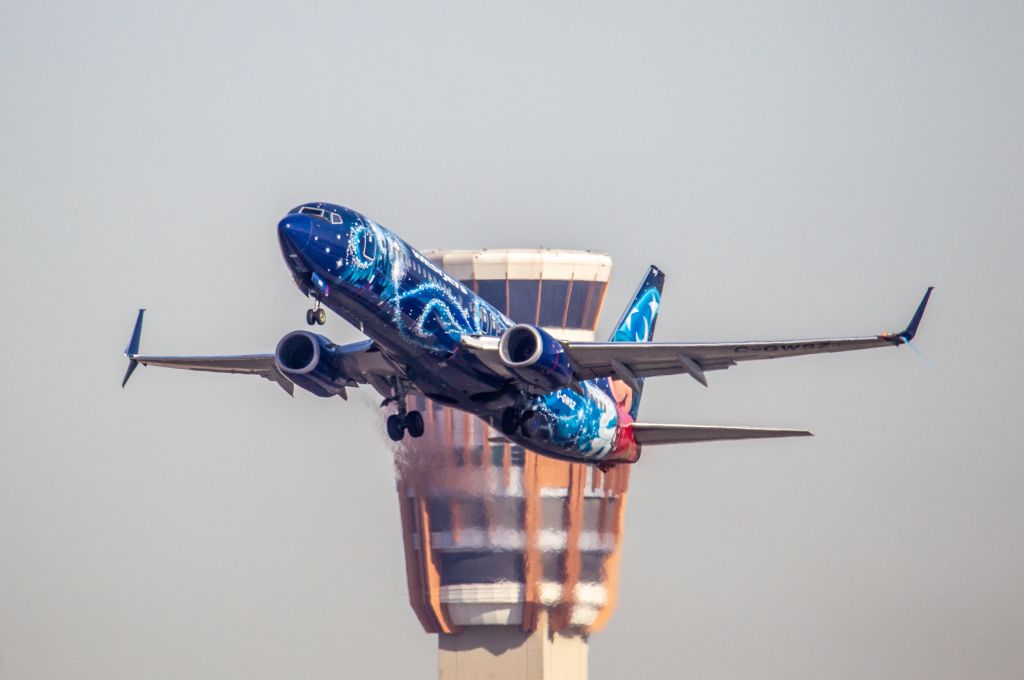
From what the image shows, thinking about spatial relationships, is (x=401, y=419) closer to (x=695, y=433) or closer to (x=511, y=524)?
(x=695, y=433)

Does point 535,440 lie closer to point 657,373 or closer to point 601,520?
point 657,373

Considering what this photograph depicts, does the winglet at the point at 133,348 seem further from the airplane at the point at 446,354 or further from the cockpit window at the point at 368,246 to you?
the cockpit window at the point at 368,246

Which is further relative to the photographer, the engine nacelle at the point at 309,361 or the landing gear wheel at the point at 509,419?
the landing gear wheel at the point at 509,419

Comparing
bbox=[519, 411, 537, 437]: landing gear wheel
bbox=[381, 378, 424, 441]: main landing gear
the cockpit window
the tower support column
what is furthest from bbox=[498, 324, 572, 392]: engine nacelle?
the tower support column

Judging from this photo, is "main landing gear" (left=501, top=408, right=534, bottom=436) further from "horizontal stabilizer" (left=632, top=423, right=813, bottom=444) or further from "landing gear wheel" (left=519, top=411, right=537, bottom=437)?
"horizontal stabilizer" (left=632, top=423, right=813, bottom=444)

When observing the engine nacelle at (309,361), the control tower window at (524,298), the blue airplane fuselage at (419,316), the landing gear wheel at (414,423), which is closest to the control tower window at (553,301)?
the control tower window at (524,298)

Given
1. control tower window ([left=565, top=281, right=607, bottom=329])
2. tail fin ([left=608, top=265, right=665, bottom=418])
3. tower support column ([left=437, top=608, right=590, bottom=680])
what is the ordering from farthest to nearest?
tower support column ([left=437, top=608, right=590, bottom=680]) < control tower window ([left=565, top=281, right=607, bottom=329]) < tail fin ([left=608, top=265, right=665, bottom=418])
